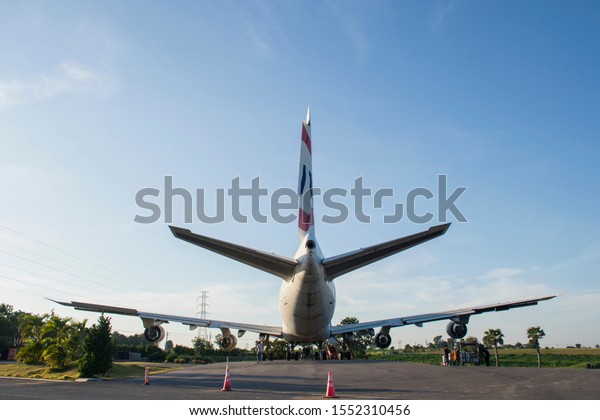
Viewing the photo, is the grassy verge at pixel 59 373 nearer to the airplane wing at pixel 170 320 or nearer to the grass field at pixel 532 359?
the airplane wing at pixel 170 320

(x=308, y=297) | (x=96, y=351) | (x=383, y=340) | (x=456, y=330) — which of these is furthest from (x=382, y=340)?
(x=96, y=351)

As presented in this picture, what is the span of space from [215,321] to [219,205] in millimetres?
16744

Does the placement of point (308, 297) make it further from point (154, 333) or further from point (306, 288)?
point (154, 333)

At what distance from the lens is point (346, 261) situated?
20438mm

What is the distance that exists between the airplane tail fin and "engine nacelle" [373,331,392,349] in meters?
10.0

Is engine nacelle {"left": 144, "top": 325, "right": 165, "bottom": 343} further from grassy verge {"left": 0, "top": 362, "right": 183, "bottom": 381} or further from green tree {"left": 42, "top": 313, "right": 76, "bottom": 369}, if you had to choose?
green tree {"left": 42, "top": 313, "right": 76, "bottom": 369}

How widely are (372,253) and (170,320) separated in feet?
66.2

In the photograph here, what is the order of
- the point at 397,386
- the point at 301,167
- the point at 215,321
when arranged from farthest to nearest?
the point at 215,321 → the point at 301,167 → the point at 397,386

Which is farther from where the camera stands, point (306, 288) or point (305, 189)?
point (305, 189)

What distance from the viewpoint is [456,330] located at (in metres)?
30.4

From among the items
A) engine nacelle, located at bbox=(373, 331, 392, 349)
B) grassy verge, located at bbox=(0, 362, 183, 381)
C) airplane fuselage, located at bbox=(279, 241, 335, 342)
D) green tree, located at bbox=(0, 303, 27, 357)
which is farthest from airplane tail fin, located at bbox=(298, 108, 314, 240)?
green tree, located at bbox=(0, 303, 27, 357)

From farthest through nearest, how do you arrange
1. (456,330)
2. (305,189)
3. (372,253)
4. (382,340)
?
(382,340) → (305,189) → (456,330) → (372,253)

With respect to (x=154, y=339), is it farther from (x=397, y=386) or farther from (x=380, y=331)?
(x=397, y=386)

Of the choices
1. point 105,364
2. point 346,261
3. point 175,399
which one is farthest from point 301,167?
point 175,399
